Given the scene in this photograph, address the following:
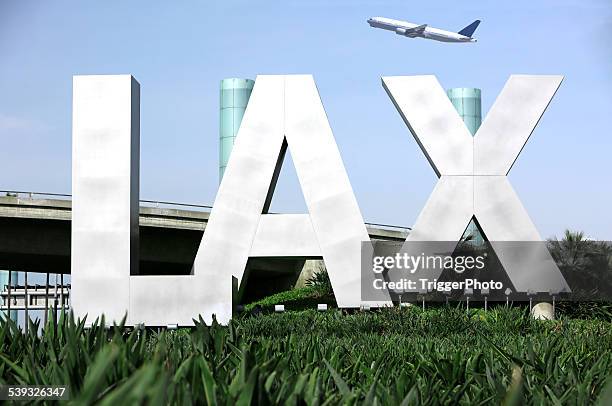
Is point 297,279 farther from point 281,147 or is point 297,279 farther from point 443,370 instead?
point 443,370

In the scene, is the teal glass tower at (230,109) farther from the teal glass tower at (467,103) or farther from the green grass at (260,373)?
the green grass at (260,373)

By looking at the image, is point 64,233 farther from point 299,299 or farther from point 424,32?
point 424,32

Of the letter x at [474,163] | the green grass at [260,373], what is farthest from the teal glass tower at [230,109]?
the green grass at [260,373]

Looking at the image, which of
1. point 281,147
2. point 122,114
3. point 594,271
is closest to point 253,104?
point 281,147

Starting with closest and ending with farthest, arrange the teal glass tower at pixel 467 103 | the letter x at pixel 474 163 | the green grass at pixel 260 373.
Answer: the green grass at pixel 260 373 → the letter x at pixel 474 163 → the teal glass tower at pixel 467 103

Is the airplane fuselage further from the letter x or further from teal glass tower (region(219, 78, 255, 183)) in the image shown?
the letter x

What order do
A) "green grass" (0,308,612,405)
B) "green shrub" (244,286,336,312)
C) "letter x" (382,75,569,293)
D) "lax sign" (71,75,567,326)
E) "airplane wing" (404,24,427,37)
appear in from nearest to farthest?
"green grass" (0,308,612,405) → "lax sign" (71,75,567,326) → "letter x" (382,75,569,293) → "green shrub" (244,286,336,312) → "airplane wing" (404,24,427,37)

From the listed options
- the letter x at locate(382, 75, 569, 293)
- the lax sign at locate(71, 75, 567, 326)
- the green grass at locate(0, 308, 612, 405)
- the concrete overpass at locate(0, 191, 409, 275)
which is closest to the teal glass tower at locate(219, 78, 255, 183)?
the concrete overpass at locate(0, 191, 409, 275)
